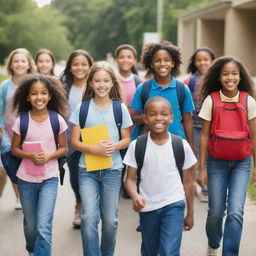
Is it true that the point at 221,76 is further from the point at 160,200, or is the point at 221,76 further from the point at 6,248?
the point at 6,248

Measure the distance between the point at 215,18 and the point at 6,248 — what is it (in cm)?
2729

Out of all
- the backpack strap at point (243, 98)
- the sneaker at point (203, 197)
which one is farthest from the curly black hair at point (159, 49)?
the sneaker at point (203, 197)

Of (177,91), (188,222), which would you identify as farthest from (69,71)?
(188,222)

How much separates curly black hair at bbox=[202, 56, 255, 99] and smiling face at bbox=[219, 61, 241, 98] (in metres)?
0.06

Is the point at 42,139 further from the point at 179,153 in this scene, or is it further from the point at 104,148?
the point at 179,153

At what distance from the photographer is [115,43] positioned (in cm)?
7462

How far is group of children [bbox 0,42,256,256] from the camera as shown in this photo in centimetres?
394

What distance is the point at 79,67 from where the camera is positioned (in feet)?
19.8

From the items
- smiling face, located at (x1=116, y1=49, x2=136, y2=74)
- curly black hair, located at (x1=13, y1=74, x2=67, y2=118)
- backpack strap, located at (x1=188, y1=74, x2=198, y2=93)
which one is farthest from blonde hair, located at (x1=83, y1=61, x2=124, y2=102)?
backpack strap, located at (x1=188, y1=74, x2=198, y2=93)

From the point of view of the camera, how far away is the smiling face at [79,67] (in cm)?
603

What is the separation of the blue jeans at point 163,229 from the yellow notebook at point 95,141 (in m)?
0.62

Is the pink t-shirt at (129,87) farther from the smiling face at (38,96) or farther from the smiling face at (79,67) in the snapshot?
the smiling face at (38,96)

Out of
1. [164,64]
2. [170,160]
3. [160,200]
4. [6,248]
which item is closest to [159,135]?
[170,160]

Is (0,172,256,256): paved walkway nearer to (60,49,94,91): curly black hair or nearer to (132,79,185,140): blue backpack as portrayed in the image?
(132,79,185,140): blue backpack
